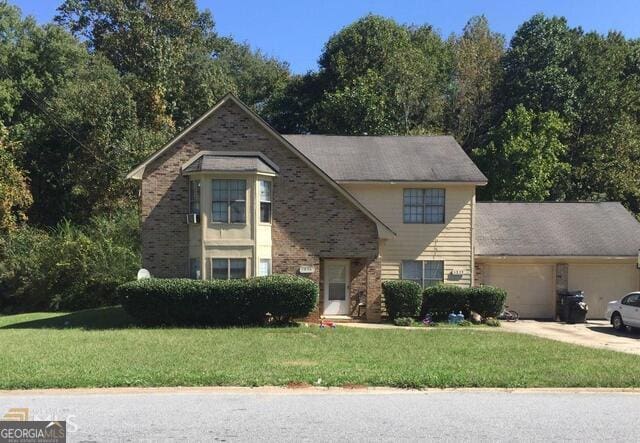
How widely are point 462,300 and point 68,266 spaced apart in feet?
57.2

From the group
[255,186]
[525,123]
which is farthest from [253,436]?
[525,123]

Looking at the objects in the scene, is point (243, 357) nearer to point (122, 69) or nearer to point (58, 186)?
point (58, 186)

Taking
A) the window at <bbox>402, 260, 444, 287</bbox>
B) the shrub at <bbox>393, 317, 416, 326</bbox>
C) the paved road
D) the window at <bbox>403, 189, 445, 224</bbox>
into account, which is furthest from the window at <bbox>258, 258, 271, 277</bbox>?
the paved road

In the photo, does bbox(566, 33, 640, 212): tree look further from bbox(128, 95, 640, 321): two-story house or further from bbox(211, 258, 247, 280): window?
bbox(211, 258, 247, 280): window

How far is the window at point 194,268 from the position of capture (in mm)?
19570

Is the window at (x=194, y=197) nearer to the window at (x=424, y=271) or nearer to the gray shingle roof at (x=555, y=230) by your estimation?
the window at (x=424, y=271)

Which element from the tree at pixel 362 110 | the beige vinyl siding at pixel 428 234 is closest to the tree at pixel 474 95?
the tree at pixel 362 110

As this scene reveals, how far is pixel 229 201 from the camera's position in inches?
775

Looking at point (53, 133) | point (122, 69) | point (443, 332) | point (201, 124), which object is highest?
point (122, 69)

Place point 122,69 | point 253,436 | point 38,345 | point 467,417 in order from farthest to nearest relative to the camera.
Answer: point 122,69
point 38,345
point 467,417
point 253,436

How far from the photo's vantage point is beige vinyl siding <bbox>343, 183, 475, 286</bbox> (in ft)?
73.3

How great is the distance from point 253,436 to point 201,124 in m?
15.3

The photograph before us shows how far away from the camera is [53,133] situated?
3538 cm

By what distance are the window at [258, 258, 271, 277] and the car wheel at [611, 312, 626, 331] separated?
11.7m
